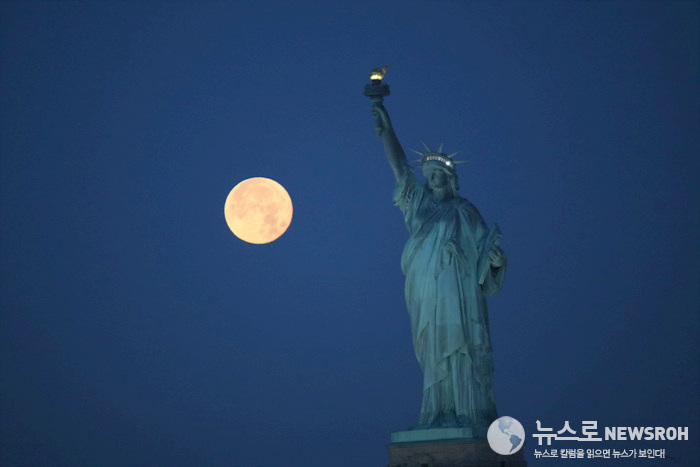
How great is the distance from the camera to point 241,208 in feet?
82.8

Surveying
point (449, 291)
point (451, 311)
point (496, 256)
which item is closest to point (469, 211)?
point (496, 256)

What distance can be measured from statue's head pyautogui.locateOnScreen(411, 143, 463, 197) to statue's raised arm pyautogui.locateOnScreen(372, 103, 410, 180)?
43 cm

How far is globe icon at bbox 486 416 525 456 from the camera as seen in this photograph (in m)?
14.2

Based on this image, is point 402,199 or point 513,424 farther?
point 402,199

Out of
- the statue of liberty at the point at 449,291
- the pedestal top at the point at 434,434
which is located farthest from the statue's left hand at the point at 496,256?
the pedestal top at the point at 434,434

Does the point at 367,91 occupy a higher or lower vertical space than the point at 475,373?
higher

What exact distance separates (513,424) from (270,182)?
13.4 metres

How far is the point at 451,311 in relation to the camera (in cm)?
1523

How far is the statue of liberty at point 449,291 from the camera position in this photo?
Answer: 14969mm

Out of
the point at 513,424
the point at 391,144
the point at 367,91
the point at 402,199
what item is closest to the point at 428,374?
the point at 513,424

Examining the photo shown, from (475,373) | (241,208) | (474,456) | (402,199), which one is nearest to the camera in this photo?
(474,456)

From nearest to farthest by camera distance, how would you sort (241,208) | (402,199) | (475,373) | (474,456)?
(474,456) < (475,373) < (402,199) < (241,208)

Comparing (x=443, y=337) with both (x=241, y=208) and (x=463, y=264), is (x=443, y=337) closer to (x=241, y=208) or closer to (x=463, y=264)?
(x=463, y=264)

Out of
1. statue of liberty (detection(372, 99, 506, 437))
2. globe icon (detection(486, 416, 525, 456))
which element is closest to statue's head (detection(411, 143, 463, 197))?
statue of liberty (detection(372, 99, 506, 437))
